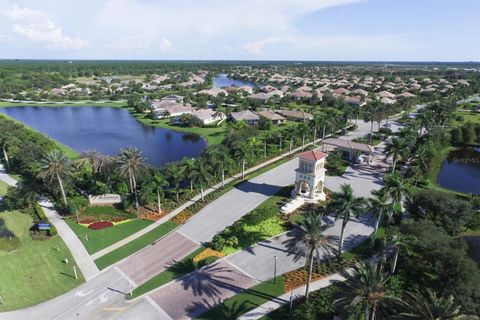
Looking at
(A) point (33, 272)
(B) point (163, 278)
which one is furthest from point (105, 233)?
(B) point (163, 278)

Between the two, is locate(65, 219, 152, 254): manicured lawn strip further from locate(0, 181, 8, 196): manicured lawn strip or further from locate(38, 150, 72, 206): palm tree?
locate(0, 181, 8, 196): manicured lawn strip

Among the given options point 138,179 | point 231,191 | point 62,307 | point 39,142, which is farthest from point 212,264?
point 39,142

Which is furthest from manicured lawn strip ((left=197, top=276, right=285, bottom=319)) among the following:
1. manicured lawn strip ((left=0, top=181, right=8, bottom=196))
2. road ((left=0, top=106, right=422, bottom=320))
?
manicured lawn strip ((left=0, top=181, right=8, bottom=196))

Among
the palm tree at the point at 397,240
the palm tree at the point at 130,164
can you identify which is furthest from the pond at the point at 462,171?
the palm tree at the point at 130,164

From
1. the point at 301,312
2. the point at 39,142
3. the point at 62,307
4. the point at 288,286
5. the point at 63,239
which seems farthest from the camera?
the point at 39,142

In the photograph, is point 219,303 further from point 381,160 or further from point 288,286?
point 381,160

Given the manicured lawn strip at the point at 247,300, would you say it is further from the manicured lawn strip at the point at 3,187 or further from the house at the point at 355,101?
the house at the point at 355,101
